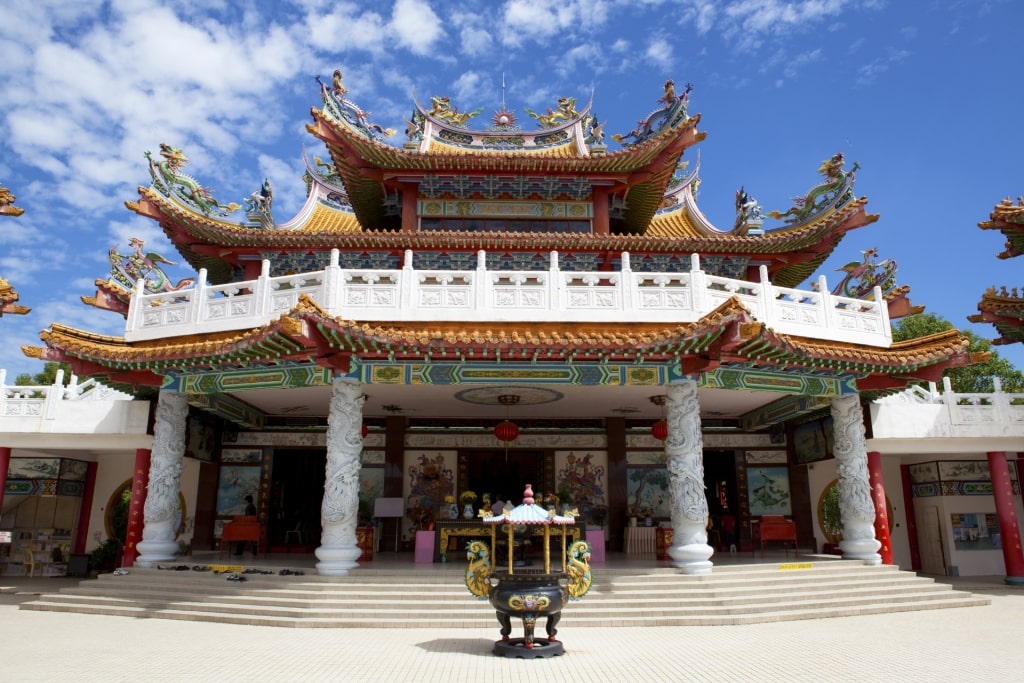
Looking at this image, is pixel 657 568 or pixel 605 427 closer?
pixel 657 568

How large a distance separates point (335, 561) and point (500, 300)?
4.69 m

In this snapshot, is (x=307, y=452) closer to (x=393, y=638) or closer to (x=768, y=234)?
(x=393, y=638)

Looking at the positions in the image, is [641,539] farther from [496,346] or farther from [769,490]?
[496,346]

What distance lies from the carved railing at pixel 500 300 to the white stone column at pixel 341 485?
54.6 inches

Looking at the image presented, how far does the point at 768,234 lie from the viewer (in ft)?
46.8

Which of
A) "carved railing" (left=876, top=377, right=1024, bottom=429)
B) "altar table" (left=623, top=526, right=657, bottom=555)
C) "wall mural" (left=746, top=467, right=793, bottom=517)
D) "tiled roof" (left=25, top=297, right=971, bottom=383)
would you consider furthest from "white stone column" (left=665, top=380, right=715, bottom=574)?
"carved railing" (left=876, top=377, right=1024, bottom=429)

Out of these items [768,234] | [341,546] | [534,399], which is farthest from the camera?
[768,234]

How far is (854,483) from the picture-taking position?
1164cm

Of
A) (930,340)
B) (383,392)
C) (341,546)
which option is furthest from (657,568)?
(930,340)

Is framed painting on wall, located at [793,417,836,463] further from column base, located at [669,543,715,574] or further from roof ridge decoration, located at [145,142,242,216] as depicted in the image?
roof ridge decoration, located at [145,142,242,216]

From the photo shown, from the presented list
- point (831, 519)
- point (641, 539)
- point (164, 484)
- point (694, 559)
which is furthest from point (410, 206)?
point (831, 519)

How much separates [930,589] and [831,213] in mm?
7247

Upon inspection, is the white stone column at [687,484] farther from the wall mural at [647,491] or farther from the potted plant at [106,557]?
the potted plant at [106,557]

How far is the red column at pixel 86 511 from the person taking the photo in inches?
614
